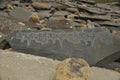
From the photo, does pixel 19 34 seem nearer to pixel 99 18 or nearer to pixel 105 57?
pixel 105 57

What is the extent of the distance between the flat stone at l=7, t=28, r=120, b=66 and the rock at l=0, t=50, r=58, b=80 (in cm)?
45

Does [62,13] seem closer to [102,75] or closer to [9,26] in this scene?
[9,26]

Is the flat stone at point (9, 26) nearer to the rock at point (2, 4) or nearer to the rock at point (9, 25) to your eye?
the rock at point (9, 25)

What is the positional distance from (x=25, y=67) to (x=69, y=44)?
987 mm

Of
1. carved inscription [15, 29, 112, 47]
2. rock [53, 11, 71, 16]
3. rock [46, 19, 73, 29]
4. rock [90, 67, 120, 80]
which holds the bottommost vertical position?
rock [53, 11, 71, 16]

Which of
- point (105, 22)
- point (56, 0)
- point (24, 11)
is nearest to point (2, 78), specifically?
point (24, 11)

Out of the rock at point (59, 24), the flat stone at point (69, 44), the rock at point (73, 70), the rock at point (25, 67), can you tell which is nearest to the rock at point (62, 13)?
the rock at point (59, 24)

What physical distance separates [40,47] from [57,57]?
29 cm

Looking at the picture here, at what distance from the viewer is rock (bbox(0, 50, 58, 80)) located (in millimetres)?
3514

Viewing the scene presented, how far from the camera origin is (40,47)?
14.4 feet

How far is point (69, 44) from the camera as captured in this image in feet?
14.6

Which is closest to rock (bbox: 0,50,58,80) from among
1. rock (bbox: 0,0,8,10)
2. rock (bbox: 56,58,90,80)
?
rock (bbox: 56,58,90,80)

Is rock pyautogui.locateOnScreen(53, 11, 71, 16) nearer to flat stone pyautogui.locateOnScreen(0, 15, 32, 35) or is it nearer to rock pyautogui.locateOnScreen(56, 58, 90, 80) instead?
flat stone pyautogui.locateOnScreen(0, 15, 32, 35)

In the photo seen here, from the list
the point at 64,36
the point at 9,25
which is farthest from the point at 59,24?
the point at 64,36
